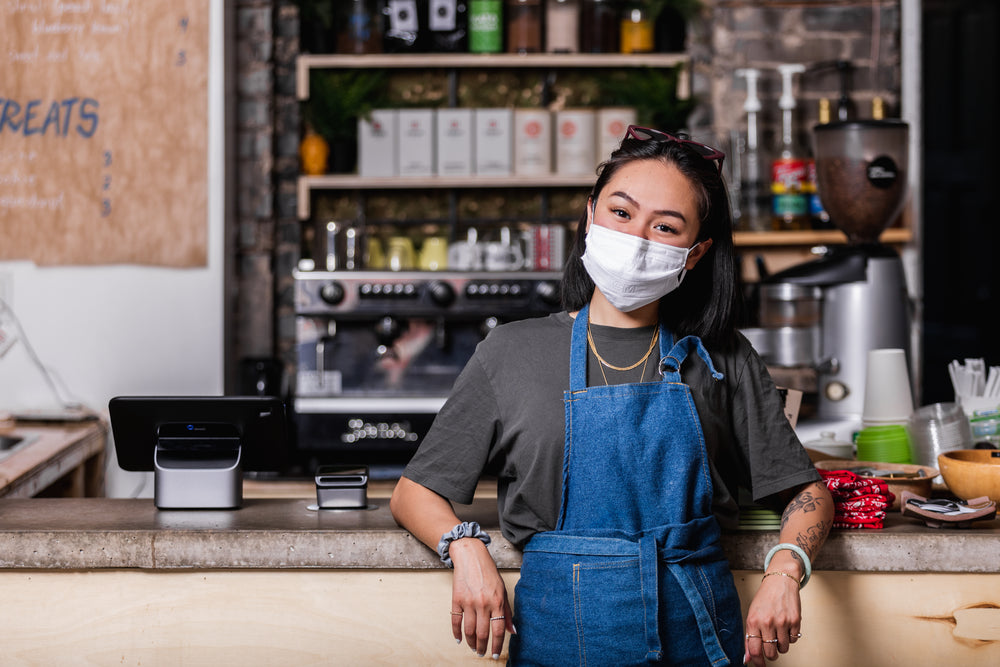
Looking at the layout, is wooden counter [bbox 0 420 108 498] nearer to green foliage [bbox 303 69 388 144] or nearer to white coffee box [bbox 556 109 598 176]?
green foliage [bbox 303 69 388 144]

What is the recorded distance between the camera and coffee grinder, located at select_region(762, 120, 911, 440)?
2385 millimetres

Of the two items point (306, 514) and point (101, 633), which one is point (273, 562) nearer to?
point (306, 514)

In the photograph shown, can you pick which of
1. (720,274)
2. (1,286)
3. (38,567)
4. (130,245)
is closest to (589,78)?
(130,245)

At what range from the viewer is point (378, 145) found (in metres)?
3.62

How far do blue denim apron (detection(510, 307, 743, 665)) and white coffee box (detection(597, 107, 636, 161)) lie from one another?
2.48m

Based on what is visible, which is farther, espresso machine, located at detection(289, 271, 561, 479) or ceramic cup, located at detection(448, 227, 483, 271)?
ceramic cup, located at detection(448, 227, 483, 271)

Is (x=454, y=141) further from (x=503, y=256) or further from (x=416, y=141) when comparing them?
(x=503, y=256)

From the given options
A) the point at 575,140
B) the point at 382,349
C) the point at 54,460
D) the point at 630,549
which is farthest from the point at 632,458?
the point at 575,140

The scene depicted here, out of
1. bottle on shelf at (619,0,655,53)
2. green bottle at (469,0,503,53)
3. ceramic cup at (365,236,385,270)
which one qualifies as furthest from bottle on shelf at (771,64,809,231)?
ceramic cup at (365,236,385,270)

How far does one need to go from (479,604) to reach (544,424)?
23cm

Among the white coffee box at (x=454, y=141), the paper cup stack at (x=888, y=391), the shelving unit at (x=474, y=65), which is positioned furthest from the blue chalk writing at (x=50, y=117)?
the paper cup stack at (x=888, y=391)

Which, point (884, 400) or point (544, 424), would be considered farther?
point (884, 400)

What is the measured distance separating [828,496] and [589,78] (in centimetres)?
287

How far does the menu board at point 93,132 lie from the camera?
334cm
